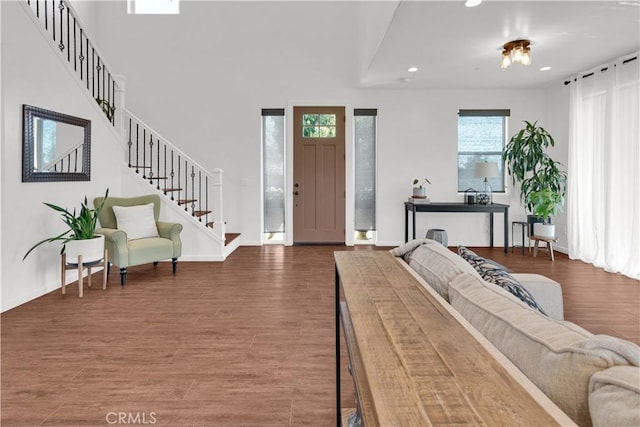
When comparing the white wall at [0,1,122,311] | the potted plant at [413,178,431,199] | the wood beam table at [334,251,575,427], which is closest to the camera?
the wood beam table at [334,251,575,427]

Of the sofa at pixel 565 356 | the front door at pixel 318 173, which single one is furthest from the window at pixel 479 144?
the sofa at pixel 565 356

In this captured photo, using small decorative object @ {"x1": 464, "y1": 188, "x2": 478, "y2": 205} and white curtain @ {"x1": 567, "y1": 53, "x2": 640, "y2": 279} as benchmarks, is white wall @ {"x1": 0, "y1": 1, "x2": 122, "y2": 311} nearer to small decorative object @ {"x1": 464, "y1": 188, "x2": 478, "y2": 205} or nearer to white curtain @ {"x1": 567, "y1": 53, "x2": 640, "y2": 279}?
small decorative object @ {"x1": 464, "y1": 188, "x2": 478, "y2": 205}

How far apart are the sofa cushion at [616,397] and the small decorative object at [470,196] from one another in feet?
20.4

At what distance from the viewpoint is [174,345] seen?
282 centimetres

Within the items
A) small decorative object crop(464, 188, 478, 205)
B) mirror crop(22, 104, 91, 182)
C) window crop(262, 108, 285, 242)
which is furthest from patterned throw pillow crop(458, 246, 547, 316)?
window crop(262, 108, 285, 242)

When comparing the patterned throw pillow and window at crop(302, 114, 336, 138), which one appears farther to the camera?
window at crop(302, 114, 336, 138)

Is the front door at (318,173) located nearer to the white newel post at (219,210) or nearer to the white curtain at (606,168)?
the white newel post at (219,210)

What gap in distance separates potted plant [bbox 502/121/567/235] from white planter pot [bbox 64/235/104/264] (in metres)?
5.81

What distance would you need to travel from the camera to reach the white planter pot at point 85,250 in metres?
3.98

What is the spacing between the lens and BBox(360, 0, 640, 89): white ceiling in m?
3.47

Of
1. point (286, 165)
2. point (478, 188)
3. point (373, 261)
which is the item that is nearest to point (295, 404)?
point (373, 261)

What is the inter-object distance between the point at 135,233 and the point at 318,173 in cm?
339

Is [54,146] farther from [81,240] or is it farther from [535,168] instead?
[535,168]

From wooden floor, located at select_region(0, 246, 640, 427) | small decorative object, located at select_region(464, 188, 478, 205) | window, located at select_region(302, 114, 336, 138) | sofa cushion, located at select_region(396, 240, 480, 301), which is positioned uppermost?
window, located at select_region(302, 114, 336, 138)
